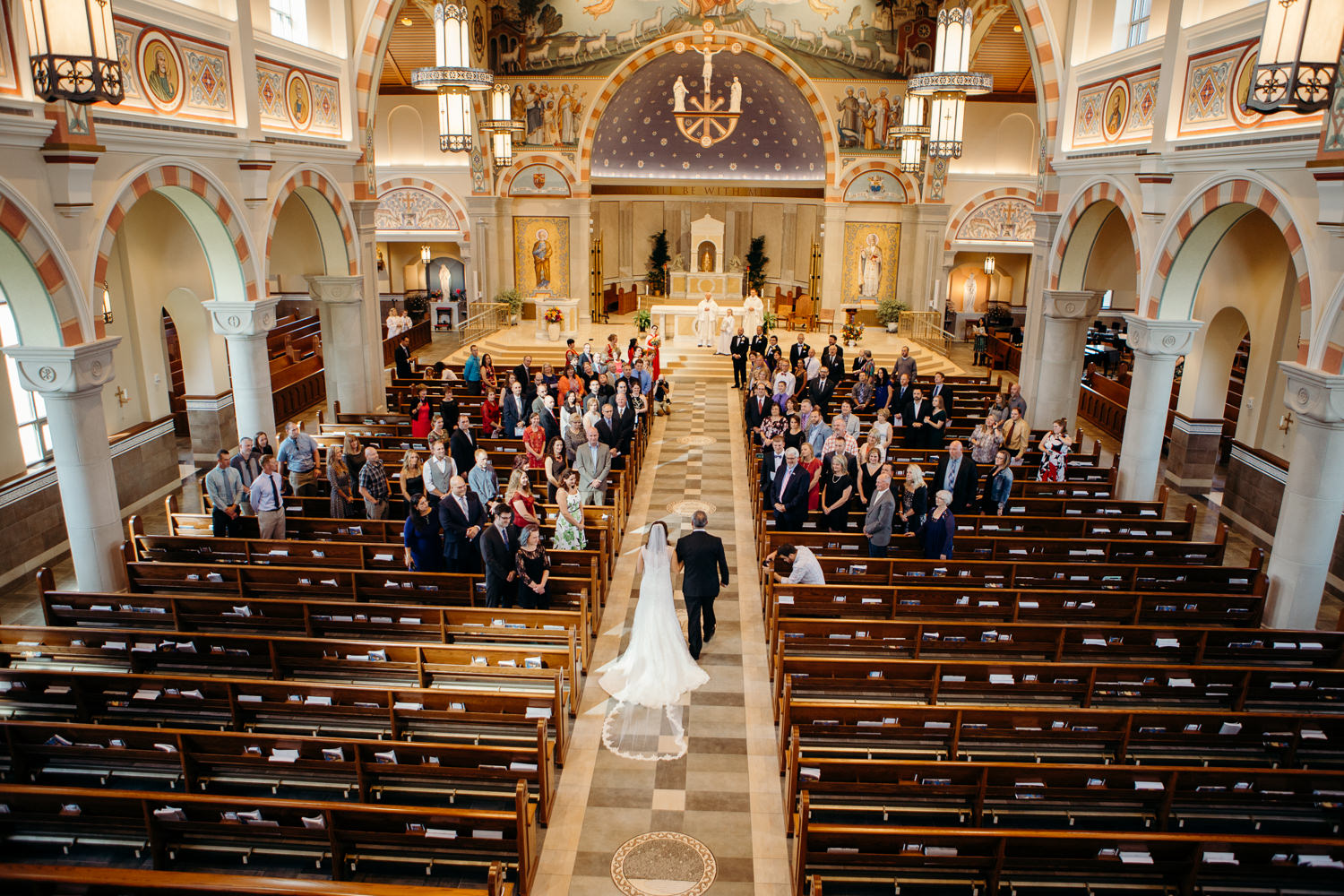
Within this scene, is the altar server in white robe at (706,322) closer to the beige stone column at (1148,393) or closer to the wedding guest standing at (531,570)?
the beige stone column at (1148,393)

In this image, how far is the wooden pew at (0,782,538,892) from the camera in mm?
5711

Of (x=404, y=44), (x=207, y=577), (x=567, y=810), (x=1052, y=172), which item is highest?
(x=404, y=44)

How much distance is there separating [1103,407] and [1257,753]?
48.0 feet

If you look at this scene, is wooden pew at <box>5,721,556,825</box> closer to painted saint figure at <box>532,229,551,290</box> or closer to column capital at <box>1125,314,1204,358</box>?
column capital at <box>1125,314,1204,358</box>

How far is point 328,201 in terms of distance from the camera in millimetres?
16500

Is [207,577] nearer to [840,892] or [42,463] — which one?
[42,463]

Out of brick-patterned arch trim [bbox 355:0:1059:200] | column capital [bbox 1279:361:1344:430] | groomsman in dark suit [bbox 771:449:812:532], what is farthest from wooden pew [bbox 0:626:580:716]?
brick-patterned arch trim [bbox 355:0:1059:200]

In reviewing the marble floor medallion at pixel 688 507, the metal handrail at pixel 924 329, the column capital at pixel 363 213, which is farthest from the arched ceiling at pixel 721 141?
the marble floor medallion at pixel 688 507

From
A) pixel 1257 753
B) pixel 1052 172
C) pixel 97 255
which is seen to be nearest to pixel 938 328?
pixel 1052 172

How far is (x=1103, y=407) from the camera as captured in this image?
20594 mm

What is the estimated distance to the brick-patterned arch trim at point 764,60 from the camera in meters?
26.0

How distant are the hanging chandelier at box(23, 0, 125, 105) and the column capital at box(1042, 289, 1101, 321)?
1520cm

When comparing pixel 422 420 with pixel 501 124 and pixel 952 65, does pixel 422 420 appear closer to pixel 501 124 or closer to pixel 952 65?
pixel 501 124

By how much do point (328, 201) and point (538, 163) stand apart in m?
11.7
